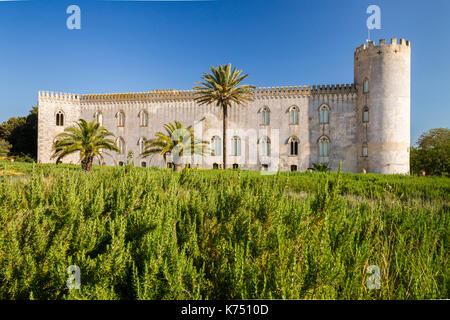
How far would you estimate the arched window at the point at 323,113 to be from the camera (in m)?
25.9

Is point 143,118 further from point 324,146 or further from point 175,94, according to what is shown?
point 324,146

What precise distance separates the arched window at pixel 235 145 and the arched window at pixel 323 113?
844 cm

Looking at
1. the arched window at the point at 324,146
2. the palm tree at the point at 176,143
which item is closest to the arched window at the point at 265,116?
the arched window at the point at 324,146

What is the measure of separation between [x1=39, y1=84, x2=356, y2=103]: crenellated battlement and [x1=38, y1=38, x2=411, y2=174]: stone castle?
0.30 ft

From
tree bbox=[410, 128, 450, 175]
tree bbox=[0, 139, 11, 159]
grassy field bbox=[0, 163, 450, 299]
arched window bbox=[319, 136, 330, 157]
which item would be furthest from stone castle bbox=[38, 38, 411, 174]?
grassy field bbox=[0, 163, 450, 299]

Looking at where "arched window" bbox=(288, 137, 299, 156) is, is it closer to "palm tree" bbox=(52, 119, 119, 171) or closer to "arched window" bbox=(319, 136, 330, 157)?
"arched window" bbox=(319, 136, 330, 157)

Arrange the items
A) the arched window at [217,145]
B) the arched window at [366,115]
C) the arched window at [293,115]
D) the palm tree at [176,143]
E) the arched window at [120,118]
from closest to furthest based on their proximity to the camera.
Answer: the palm tree at [176,143] → the arched window at [366,115] → the arched window at [293,115] → the arched window at [217,145] → the arched window at [120,118]

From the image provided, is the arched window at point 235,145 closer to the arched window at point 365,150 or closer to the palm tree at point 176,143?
the palm tree at point 176,143

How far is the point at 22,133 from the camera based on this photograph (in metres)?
34.9

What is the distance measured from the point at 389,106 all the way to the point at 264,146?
37.9ft

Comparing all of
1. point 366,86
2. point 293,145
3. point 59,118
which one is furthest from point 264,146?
point 59,118

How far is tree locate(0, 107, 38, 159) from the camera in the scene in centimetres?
3372

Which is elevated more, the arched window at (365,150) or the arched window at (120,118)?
the arched window at (120,118)

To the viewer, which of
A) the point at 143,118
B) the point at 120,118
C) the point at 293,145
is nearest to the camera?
the point at 293,145
